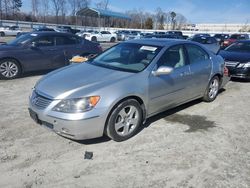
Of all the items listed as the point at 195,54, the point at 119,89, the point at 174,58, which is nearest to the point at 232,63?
the point at 195,54

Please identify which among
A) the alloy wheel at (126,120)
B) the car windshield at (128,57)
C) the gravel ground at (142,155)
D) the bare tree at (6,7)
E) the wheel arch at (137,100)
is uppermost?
the bare tree at (6,7)

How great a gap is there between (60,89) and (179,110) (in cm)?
282

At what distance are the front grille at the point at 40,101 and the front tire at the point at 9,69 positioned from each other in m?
4.68

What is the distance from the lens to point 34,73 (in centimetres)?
948

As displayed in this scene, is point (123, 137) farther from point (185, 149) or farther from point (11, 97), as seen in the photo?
point (11, 97)

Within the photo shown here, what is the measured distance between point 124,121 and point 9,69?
5.57 metres

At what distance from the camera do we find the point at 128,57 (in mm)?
4988

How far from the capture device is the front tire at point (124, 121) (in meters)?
3.99

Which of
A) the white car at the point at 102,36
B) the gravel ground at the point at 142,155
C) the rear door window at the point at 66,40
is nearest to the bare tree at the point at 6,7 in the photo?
the white car at the point at 102,36

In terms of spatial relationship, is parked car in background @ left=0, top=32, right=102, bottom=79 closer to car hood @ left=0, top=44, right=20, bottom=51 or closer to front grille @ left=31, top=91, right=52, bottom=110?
car hood @ left=0, top=44, right=20, bottom=51

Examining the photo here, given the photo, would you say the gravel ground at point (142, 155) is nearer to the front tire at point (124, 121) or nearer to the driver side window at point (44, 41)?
the front tire at point (124, 121)

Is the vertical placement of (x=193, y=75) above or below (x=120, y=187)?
above

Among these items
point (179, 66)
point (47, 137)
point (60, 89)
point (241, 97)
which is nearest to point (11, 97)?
point (47, 137)

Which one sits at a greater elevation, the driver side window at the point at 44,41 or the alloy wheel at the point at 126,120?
the driver side window at the point at 44,41
